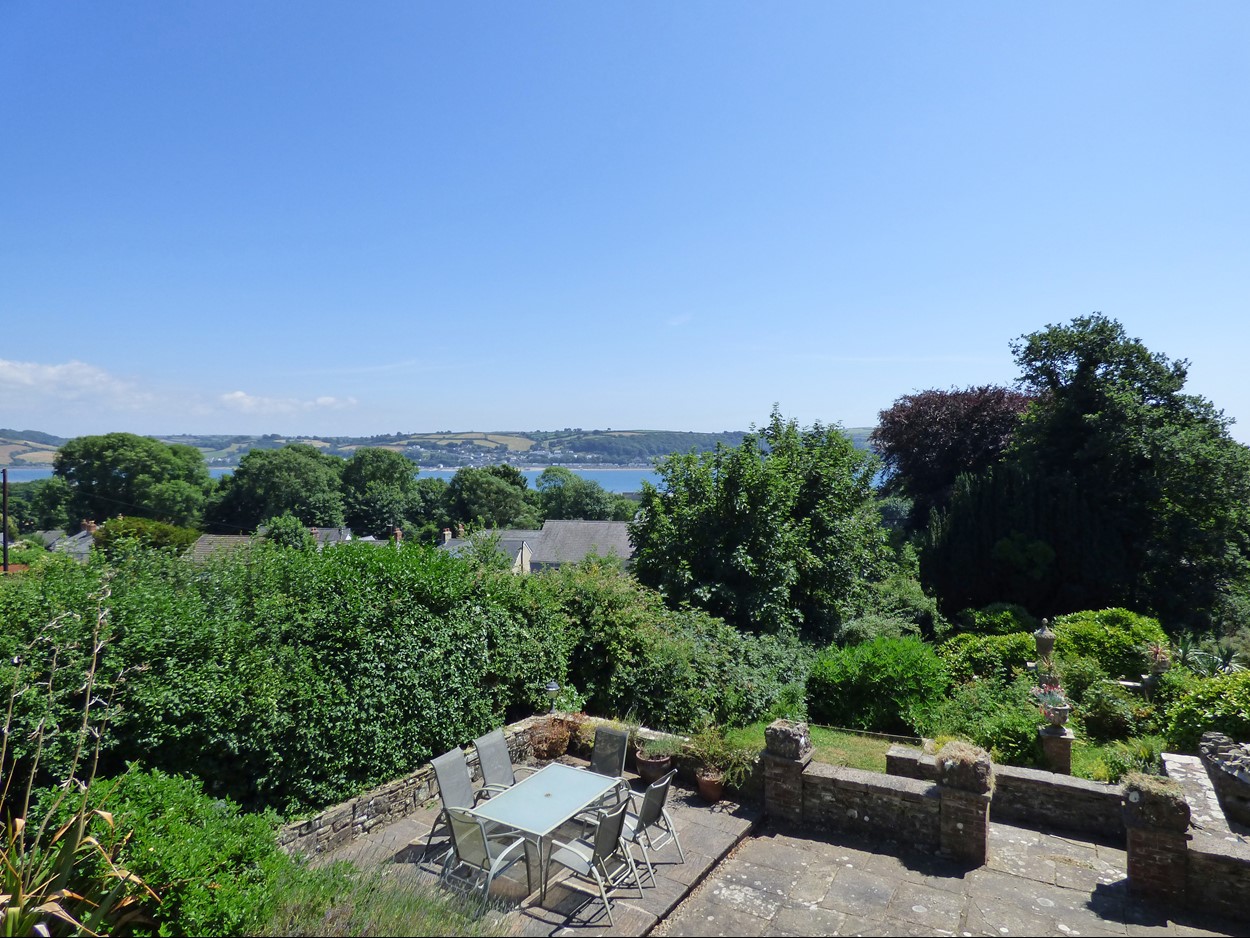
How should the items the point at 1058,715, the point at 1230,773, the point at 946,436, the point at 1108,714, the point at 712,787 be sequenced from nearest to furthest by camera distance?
the point at 1230,773, the point at 712,787, the point at 1058,715, the point at 1108,714, the point at 946,436

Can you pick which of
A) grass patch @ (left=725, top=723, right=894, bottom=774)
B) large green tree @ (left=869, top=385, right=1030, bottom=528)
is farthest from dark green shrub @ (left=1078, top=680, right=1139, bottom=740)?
large green tree @ (left=869, top=385, right=1030, bottom=528)

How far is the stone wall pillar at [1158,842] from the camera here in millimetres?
5309

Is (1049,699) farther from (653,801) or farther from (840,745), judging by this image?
(653,801)

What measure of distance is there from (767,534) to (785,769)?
789 cm

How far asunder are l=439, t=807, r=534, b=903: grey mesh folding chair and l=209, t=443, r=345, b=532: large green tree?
64.0 m

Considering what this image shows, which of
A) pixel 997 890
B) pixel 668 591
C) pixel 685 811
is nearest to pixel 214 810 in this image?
pixel 685 811

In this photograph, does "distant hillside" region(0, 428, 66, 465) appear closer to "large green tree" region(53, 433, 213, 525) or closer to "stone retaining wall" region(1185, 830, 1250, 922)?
"large green tree" region(53, 433, 213, 525)

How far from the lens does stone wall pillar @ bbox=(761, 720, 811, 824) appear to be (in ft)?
22.6

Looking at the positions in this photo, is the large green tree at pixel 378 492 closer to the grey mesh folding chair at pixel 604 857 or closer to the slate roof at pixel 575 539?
the slate roof at pixel 575 539

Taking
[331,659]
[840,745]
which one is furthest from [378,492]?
[840,745]

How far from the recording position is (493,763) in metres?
7.07

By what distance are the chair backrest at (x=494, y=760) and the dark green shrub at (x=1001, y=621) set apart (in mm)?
14829

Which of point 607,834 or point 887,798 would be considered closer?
point 607,834

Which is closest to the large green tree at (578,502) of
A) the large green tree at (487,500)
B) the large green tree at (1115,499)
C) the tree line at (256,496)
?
the tree line at (256,496)
